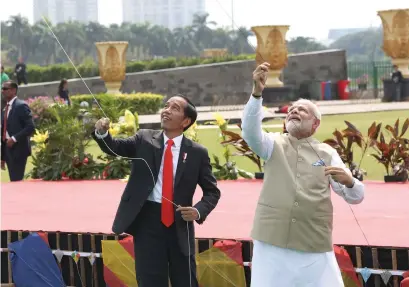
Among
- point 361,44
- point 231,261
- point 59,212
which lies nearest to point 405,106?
point 59,212

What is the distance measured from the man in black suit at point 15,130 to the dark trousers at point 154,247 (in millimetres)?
5850

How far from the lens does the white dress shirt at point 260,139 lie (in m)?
5.80

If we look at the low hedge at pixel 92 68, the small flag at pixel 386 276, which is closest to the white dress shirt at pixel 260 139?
the small flag at pixel 386 276

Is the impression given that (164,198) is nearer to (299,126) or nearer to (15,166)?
(299,126)

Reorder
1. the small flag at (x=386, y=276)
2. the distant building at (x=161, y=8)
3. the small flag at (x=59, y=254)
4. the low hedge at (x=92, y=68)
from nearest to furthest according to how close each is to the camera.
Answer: the small flag at (x=386, y=276), the small flag at (x=59, y=254), the distant building at (x=161, y=8), the low hedge at (x=92, y=68)

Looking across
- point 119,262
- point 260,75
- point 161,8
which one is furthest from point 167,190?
point 161,8

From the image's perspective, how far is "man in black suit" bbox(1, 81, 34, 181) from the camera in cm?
1210

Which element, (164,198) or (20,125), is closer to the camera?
(164,198)

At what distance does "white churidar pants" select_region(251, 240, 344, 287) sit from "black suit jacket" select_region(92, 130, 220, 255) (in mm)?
691

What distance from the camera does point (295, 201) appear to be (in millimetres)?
5828

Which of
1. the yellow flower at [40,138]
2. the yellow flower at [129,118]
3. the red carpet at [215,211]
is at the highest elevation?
the yellow flower at [129,118]

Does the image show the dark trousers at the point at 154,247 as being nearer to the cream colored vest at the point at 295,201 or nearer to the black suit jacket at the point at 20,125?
the cream colored vest at the point at 295,201

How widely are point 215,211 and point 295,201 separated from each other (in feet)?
11.1

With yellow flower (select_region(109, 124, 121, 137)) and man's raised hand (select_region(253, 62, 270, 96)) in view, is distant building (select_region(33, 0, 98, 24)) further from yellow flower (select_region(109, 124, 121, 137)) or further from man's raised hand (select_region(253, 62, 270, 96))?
yellow flower (select_region(109, 124, 121, 137))
